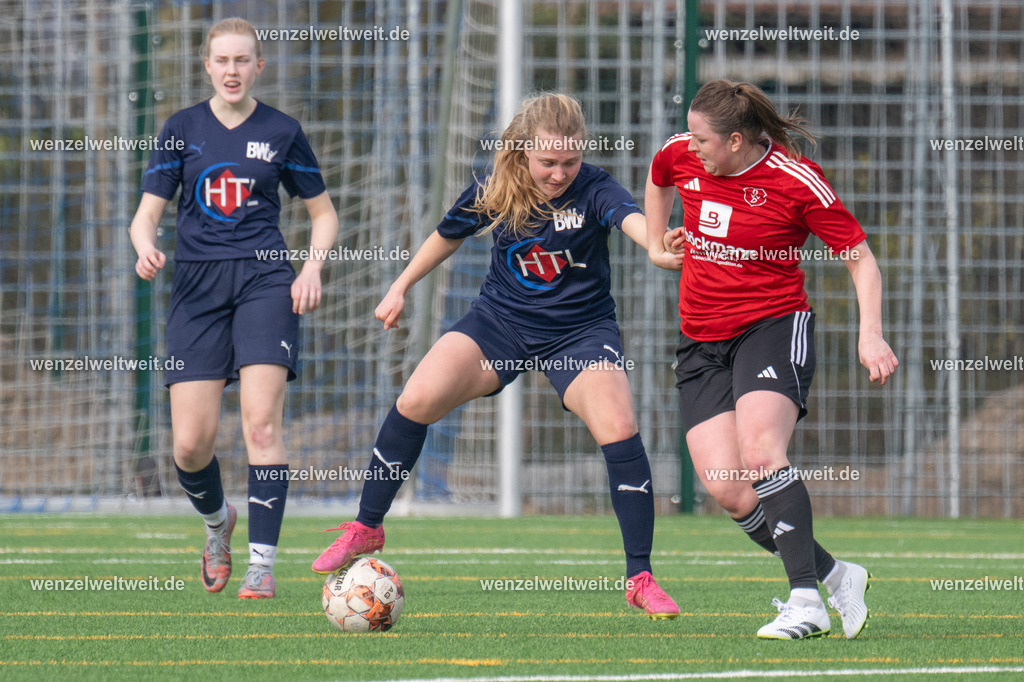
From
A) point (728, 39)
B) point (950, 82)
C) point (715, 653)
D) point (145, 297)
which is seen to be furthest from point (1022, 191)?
point (715, 653)

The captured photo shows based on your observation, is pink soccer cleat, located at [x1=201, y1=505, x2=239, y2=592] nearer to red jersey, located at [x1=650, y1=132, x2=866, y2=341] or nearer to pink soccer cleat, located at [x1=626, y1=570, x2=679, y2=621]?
pink soccer cleat, located at [x1=626, y1=570, x2=679, y2=621]

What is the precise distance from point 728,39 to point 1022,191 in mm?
2421

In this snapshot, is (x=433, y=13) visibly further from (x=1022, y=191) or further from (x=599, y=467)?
(x=1022, y=191)

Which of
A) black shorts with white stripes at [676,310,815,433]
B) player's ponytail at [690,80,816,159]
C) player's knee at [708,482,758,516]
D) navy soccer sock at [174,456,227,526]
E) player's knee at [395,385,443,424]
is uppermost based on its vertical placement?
player's ponytail at [690,80,816,159]

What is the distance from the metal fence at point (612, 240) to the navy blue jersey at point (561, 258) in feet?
14.9

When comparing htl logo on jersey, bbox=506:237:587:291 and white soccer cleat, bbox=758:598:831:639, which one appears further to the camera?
htl logo on jersey, bbox=506:237:587:291

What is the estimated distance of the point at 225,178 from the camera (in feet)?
16.1

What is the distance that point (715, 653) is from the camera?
3.45 m

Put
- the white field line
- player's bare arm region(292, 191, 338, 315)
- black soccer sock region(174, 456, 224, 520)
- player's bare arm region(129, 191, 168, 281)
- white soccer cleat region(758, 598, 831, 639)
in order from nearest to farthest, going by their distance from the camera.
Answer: the white field line
white soccer cleat region(758, 598, 831, 639)
player's bare arm region(129, 191, 168, 281)
player's bare arm region(292, 191, 338, 315)
black soccer sock region(174, 456, 224, 520)

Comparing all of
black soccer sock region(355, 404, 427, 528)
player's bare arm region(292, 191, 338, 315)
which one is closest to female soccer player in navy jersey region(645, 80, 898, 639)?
black soccer sock region(355, 404, 427, 528)

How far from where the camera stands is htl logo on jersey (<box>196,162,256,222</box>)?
16.1ft

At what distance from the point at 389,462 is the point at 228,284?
954 mm

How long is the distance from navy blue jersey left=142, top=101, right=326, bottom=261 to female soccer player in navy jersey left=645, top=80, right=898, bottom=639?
1582mm

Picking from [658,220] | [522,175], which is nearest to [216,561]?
[522,175]
